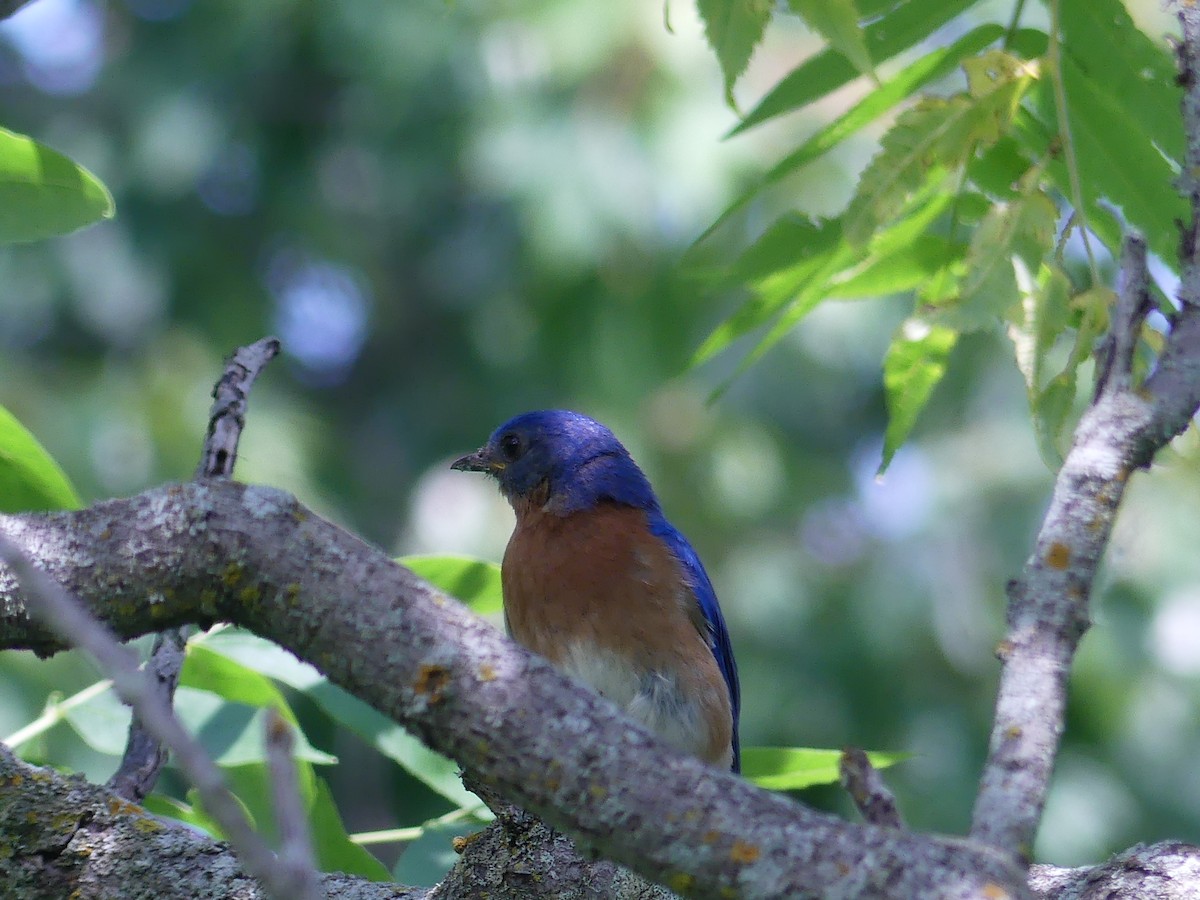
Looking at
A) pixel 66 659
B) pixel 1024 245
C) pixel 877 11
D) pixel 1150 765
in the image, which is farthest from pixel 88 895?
pixel 1150 765

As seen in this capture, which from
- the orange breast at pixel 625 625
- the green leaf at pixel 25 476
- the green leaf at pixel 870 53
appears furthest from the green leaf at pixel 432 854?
the green leaf at pixel 870 53

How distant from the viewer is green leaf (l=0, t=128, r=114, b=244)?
110 inches

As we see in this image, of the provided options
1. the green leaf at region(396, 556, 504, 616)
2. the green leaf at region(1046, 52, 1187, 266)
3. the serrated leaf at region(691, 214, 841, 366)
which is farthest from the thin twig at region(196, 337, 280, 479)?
the green leaf at region(1046, 52, 1187, 266)

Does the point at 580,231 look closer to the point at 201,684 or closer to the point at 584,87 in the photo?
the point at 584,87

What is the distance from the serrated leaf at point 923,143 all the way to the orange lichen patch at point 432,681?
4.49ft

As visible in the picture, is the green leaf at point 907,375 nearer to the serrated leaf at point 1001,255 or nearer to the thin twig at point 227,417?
the serrated leaf at point 1001,255

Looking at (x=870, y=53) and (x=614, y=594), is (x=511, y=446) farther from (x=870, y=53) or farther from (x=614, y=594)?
(x=870, y=53)

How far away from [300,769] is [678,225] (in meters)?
8.44

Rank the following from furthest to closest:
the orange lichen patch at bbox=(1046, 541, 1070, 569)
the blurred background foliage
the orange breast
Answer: the blurred background foliage, the orange breast, the orange lichen patch at bbox=(1046, 541, 1070, 569)

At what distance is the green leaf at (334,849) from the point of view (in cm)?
338

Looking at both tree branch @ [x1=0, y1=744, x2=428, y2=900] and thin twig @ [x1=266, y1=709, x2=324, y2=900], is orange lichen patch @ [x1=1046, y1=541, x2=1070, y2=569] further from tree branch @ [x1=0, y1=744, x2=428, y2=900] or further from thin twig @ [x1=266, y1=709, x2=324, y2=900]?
tree branch @ [x1=0, y1=744, x2=428, y2=900]

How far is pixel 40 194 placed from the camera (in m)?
2.82

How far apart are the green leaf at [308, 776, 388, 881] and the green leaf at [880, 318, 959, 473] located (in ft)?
5.47

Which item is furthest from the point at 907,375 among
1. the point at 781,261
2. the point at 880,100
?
the point at 880,100
